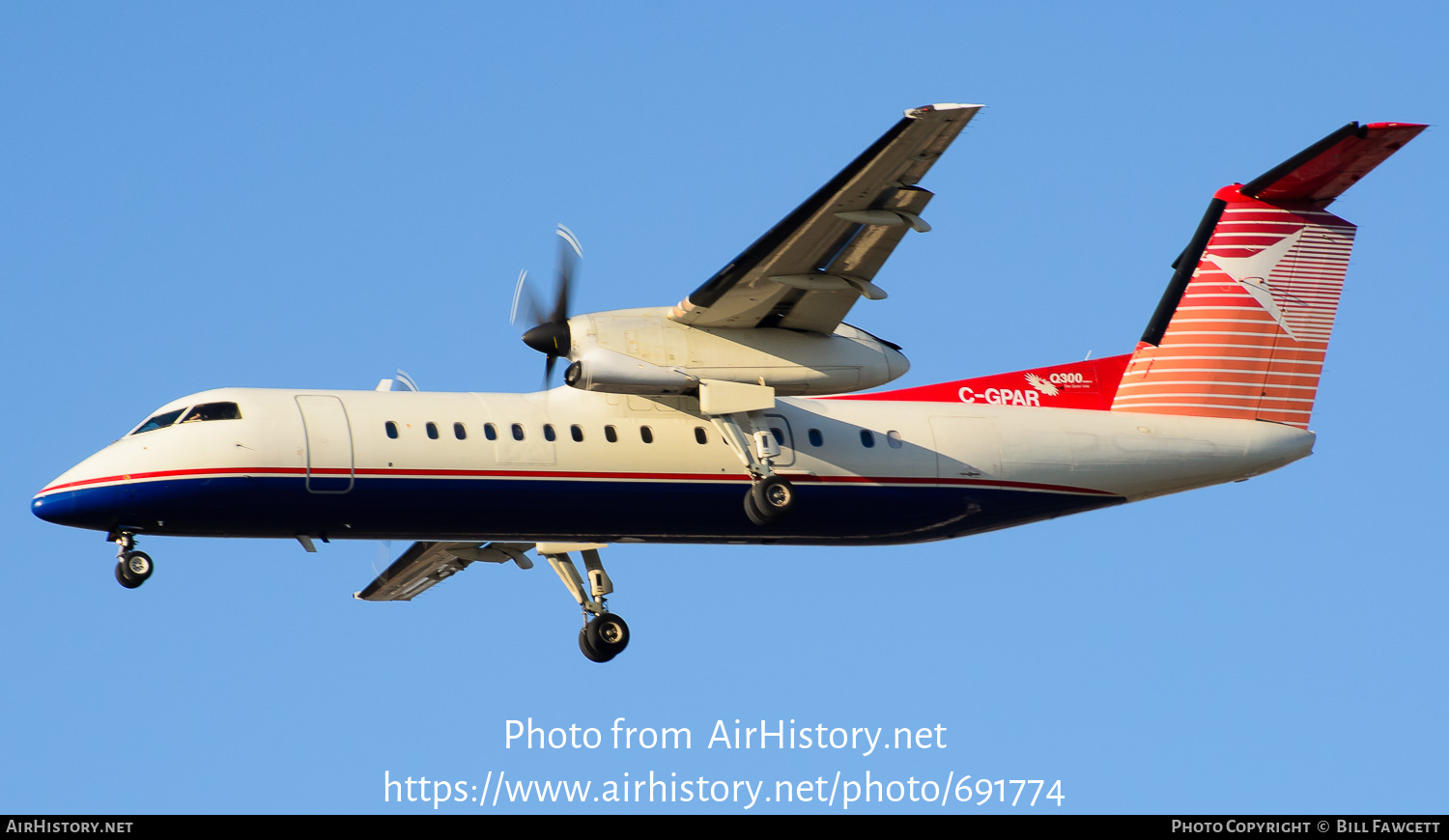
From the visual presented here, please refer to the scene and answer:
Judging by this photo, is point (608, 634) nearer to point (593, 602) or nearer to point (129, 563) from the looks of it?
point (593, 602)

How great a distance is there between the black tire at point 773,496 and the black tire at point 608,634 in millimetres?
3064

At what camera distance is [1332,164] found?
2152cm

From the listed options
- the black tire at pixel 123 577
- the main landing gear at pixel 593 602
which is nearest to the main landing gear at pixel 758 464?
the main landing gear at pixel 593 602

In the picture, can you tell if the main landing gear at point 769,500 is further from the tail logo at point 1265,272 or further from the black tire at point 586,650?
the tail logo at point 1265,272

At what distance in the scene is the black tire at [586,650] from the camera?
21797 mm

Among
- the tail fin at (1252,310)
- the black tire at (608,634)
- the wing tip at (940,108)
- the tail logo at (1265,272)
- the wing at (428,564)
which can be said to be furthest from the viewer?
the wing at (428,564)

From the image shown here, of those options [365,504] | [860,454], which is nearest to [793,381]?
[860,454]

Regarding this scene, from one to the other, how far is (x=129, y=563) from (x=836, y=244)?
7862mm

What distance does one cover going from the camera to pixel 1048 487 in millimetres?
21250

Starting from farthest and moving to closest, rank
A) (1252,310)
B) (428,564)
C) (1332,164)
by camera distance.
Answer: (428,564)
(1252,310)
(1332,164)

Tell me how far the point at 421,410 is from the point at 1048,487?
725 centimetres

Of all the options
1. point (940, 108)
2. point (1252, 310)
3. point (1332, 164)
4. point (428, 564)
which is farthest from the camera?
point (428, 564)

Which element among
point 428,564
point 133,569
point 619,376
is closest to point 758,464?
point 619,376
